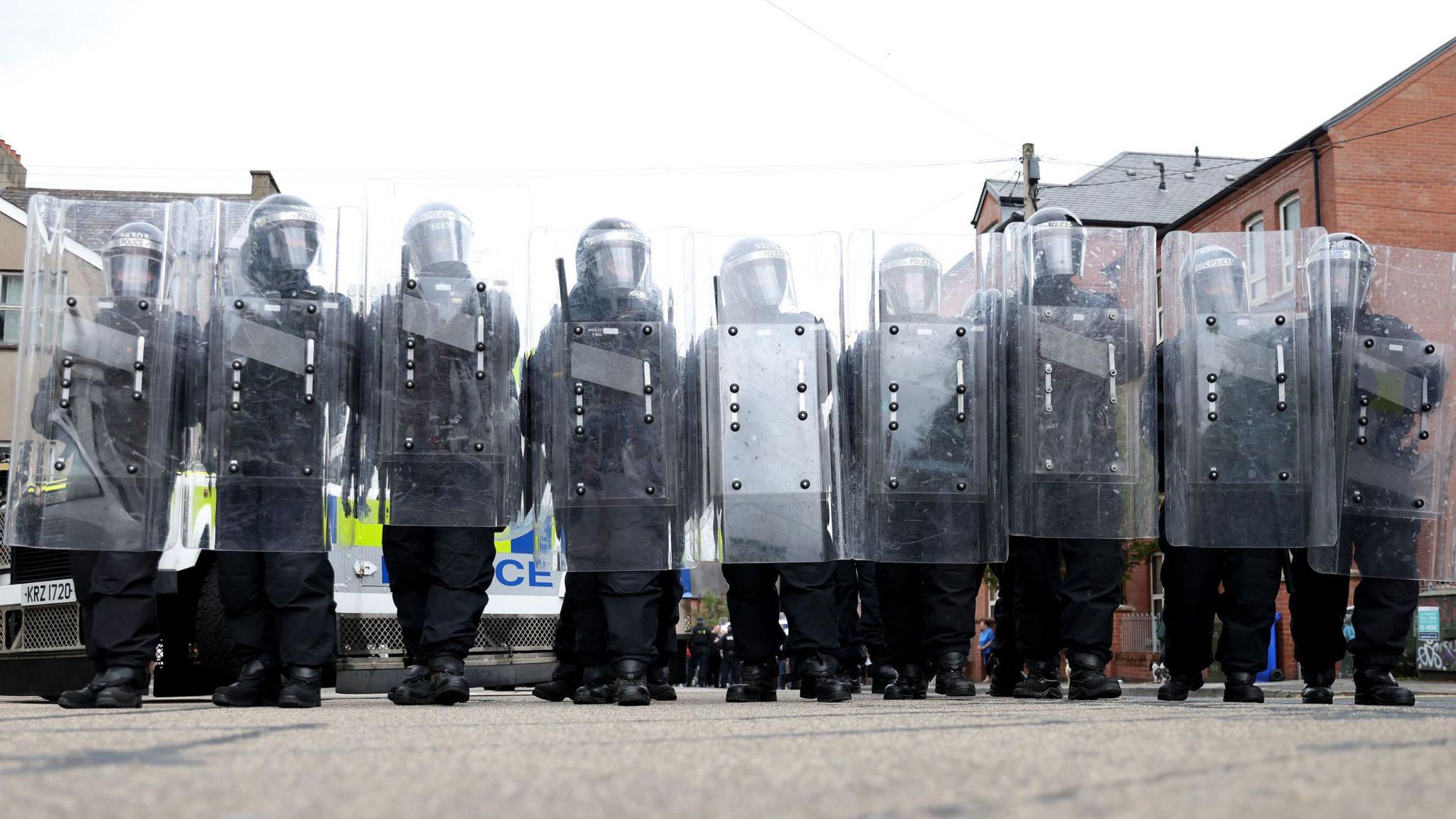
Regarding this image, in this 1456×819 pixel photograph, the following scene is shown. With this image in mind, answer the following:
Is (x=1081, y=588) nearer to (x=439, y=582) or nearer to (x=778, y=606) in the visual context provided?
(x=778, y=606)

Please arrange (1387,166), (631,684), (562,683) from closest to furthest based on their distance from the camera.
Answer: (631,684) → (562,683) → (1387,166)

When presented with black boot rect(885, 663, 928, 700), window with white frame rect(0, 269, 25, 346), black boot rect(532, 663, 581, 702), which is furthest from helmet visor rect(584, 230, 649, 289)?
window with white frame rect(0, 269, 25, 346)

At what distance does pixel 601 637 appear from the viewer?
→ 22.9 ft

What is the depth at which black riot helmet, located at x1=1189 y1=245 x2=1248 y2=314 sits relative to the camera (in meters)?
6.93

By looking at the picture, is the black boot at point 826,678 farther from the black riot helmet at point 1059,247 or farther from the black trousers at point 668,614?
the black riot helmet at point 1059,247

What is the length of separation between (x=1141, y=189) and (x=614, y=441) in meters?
29.4

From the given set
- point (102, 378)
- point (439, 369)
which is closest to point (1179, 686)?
point (439, 369)

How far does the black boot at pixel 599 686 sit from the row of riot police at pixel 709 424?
2cm

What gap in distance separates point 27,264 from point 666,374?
2.76 metres

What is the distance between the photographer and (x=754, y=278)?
705 centimetres

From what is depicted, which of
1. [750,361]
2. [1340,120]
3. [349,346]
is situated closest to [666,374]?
[750,361]

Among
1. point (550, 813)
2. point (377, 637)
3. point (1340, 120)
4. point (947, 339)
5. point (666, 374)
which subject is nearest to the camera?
point (550, 813)

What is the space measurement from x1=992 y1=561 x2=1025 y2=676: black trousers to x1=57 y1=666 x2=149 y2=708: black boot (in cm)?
449

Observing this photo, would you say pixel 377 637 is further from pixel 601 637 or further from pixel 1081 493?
pixel 1081 493
